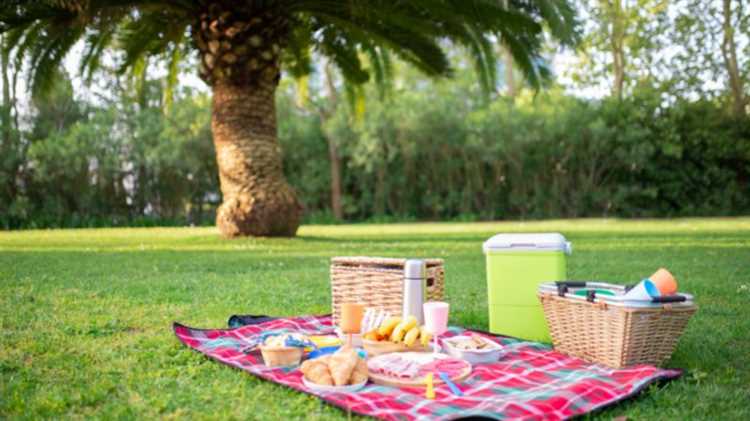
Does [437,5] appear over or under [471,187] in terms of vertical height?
over

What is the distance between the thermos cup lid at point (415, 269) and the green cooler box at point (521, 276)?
0.36 m

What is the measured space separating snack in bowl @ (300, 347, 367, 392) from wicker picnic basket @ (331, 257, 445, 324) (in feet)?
3.18

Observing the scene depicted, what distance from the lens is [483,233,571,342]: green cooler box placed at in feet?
11.3

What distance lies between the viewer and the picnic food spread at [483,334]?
2.62 metres

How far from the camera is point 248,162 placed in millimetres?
9781

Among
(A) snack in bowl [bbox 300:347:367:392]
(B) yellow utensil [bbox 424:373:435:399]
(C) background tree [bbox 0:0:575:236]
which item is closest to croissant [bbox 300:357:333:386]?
(A) snack in bowl [bbox 300:347:367:392]

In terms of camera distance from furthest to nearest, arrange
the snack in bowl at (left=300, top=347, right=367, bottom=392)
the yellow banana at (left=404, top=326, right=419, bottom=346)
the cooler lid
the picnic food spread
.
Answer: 1. the cooler lid
2. the yellow banana at (left=404, top=326, right=419, bottom=346)
3. the picnic food spread
4. the snack in bowl at (left=300, top=347, right=367, bottom=392)

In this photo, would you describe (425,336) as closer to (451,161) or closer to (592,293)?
(592,293)

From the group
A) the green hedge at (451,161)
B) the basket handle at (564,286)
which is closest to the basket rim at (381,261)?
the basket handle at (564,286)

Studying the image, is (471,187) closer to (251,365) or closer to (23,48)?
(23,48)

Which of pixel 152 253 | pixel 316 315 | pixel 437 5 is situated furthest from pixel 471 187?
pixel 316 315

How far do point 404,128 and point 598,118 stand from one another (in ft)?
18.4

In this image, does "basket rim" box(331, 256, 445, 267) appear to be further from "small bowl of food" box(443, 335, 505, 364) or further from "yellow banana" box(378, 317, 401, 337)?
"small bowl of food" box(443, 335, 505, 364)

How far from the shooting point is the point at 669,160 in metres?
19.3
